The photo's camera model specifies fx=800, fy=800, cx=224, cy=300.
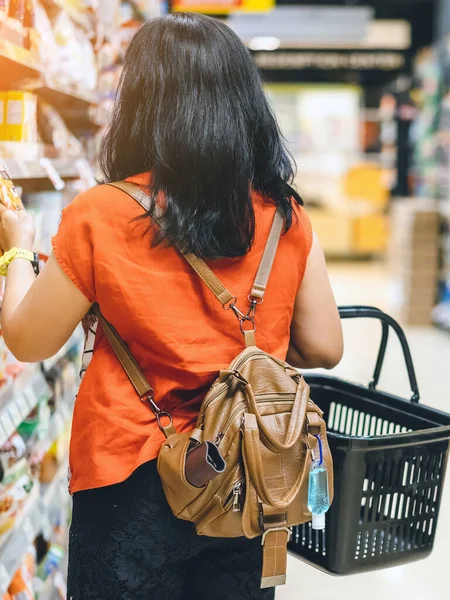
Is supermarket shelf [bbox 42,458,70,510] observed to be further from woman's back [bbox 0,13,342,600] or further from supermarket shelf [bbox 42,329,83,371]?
woman's back [bbox 0,13,342,600]

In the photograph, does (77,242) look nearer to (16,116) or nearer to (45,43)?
(16,116)

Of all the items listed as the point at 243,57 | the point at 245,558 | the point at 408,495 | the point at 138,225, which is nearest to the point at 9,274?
the point at 138,225

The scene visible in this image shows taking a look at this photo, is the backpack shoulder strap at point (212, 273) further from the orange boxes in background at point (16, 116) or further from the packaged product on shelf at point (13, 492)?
the packaged product on shelf at point (13, 492)

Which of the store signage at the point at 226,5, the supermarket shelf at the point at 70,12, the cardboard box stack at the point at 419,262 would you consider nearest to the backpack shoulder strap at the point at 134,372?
the supermarket shelf at the point at 70,12

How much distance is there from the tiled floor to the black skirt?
150cm

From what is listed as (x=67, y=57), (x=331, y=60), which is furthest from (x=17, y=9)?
(x=331, y=60)

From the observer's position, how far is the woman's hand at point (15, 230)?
143 cm

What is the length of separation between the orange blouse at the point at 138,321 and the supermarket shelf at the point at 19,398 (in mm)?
479

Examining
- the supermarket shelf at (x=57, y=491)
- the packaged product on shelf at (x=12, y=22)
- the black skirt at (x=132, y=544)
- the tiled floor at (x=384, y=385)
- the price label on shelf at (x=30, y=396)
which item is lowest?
the tiled floor at (x=384, y=385)

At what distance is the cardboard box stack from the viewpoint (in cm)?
711

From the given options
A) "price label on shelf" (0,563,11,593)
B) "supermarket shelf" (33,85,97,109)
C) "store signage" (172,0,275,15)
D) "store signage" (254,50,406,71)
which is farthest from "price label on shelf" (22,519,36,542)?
"store signage" (254,50,406,71)

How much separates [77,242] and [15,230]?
0.25 metres

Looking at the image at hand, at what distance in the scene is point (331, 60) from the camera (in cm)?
1407

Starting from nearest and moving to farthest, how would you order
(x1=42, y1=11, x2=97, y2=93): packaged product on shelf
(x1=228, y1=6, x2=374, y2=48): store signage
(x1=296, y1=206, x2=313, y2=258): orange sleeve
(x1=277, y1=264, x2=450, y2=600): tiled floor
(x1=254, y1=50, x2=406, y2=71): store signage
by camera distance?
(x1=296, y1=206, x2=313, y2=258): orange sleeve, (x1=42, y1=11, x2=97, y2=93): packaged product on shelf, (x1=277, y1=264, x2=450, y2=600): tiled floor, (x1=228, y1=6, x2=374, y2=48): store signage, (x1=254, y1=50, x2=406, y2=71): store signage
